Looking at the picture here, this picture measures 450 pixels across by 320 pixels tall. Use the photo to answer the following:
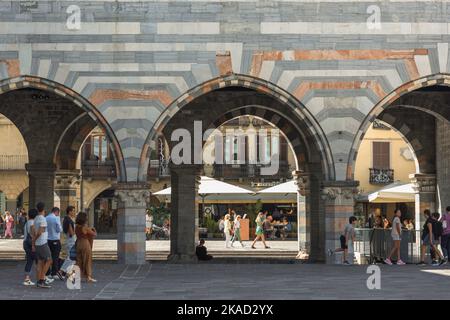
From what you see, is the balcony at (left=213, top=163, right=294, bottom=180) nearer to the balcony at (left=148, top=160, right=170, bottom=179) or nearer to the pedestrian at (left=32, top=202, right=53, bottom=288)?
the balcony at (left=148, top=160, right=170, bottom=179)

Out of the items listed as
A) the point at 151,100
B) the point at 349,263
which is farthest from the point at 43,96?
the point at 349,263

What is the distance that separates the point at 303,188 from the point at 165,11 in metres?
8.03

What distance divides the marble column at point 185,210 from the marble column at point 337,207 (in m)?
5.43

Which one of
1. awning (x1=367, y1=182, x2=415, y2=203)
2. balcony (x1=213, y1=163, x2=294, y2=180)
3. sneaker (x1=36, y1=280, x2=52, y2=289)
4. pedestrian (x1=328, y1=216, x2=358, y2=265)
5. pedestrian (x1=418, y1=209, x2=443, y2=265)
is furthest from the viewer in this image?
balcony (x1=213, y1=163, x2=294, y2=180)

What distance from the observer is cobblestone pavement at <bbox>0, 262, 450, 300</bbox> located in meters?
16.1

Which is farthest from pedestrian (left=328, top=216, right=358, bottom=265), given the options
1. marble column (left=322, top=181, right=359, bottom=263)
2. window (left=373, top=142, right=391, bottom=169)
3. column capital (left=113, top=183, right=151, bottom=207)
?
window (left=373, top=142, right=391, bottom=169)

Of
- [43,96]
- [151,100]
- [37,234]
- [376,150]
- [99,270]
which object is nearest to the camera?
[37,234]

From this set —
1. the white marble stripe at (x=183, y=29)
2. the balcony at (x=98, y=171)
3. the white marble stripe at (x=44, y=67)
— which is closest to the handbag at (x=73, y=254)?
the white marble stripe at (x=44, y=67)

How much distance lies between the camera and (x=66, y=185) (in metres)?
29.8

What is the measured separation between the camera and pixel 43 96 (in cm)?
2767

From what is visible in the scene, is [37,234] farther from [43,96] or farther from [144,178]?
[43,96]

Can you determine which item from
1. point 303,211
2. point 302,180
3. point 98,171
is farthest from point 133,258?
point 98,171

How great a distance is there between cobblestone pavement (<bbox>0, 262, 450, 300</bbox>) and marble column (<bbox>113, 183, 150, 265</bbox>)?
1.33ft

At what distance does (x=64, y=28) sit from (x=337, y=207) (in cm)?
679
